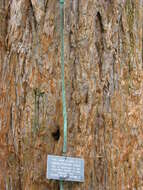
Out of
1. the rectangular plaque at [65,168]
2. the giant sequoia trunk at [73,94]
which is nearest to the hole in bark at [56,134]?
the giant sequoia trunk at [73,94]

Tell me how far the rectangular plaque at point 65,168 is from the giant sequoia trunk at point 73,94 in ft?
0.19

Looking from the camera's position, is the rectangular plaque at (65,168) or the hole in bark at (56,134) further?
the hole in bark at (56,134)

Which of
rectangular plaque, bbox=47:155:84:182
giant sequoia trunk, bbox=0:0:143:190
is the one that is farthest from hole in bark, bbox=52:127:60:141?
rectangular plaque, bbox=47:155:84:182

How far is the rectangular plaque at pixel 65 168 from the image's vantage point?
2797 mm

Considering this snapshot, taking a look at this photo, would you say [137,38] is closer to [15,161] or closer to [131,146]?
[131,146]

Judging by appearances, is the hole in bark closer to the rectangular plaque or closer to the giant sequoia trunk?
the giant sequoia trunk

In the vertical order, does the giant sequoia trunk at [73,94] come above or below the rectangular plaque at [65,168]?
above

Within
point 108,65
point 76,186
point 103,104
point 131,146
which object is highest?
point 108,65

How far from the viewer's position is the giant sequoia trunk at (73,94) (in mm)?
2902

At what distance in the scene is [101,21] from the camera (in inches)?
123

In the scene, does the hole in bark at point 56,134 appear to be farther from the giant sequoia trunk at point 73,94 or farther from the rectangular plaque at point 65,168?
the rectangular plaque at point 65,168

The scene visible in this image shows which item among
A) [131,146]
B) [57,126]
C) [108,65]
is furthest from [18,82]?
[131,146]

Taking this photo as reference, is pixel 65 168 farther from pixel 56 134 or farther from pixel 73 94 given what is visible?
pixel 73 94

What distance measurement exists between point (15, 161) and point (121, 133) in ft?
Result: 1.93
